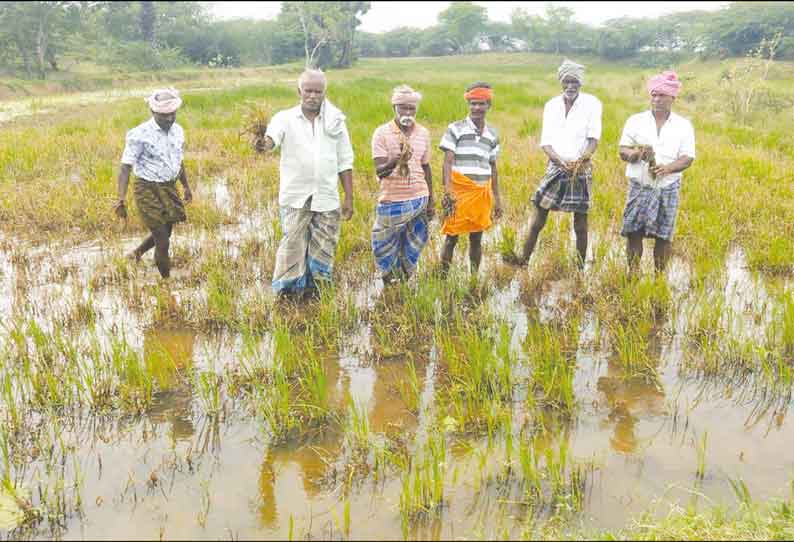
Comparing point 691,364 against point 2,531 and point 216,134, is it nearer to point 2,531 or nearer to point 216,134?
point 2,531

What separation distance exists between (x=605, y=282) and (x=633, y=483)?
2237mm

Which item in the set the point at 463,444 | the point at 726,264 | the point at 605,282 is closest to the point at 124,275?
the point at 463,444

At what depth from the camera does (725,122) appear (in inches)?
506

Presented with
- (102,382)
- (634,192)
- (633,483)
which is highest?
(634,192)

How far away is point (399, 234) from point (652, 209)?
6.07 feet

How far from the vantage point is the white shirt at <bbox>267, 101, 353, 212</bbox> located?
12.8ft

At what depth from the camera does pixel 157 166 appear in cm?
446

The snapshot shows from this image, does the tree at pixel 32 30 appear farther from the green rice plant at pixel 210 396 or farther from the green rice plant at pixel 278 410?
the green rice plant at pixel 278 410

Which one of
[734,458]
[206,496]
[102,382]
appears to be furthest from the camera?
[102,382]

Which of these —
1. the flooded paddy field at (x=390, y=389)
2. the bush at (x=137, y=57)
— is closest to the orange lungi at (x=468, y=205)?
the flooded paddy field at (x=390, y=389)

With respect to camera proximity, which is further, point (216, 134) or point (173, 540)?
point (216, 134)

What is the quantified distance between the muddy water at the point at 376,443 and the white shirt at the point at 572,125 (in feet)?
5.28

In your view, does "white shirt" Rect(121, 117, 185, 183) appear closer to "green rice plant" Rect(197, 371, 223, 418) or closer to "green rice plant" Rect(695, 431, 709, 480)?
"green rice plant" Rect(197, 371, 223, 418)

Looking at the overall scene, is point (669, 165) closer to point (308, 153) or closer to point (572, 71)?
point (572, 71)
